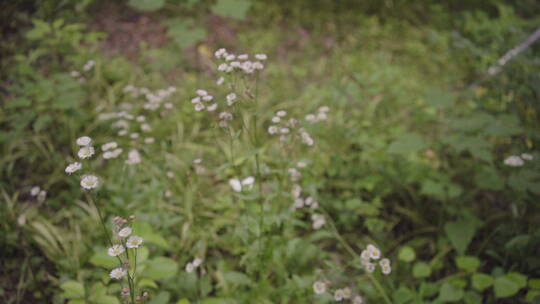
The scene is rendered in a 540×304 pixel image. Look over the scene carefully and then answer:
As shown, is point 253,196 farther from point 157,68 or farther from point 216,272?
point 157,68

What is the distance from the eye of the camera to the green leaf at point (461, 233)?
1.91 m

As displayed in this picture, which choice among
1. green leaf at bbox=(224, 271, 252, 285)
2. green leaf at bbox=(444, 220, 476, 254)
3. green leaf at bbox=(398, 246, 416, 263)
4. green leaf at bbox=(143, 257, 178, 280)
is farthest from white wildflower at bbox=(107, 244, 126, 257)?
green leaf at bbox=(444, 220, 476, 254)

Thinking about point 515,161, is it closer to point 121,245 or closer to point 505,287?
point 505,287

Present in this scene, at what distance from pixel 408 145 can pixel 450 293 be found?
0.79 meters

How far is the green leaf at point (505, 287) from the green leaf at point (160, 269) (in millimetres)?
1471

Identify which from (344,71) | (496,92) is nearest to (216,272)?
(496,92)

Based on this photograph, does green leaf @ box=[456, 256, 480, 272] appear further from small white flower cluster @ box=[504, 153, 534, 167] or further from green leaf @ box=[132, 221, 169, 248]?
green leaf @ box=[132, 221, 169, 248]

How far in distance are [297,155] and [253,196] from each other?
890 millimetres

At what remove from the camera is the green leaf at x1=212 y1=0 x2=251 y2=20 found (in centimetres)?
252

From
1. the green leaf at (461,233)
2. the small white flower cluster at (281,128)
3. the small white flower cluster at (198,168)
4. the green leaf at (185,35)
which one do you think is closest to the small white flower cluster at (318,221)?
the small white flower cluster at (281,128)

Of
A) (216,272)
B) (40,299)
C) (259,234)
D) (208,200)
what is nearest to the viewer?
(259,234)

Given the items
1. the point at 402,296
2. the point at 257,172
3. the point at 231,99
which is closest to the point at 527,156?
the point at 402,296

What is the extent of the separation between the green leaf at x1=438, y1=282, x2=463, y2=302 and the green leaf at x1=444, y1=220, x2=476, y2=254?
28 cm

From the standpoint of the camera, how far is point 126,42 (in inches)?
139
